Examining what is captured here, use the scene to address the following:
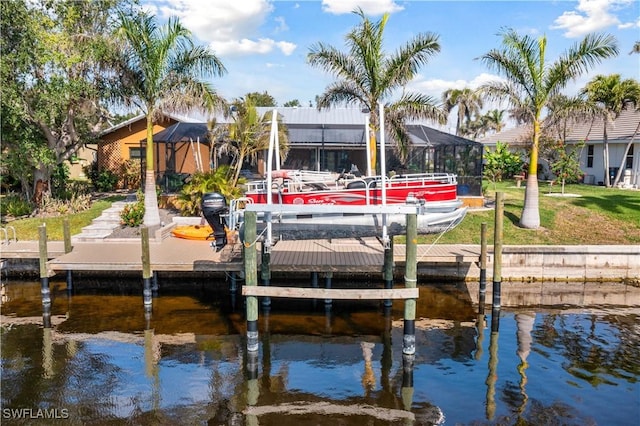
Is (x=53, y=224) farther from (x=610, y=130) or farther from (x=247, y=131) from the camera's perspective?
(x=610, y=130)

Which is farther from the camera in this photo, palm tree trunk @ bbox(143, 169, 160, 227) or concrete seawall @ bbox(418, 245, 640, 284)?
palm tree trunk @ bbox(143, 169, 160, 227)

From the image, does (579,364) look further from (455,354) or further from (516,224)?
(516,224)

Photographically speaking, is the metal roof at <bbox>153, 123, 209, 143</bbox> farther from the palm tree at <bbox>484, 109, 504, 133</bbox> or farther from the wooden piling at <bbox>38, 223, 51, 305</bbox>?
the palm tree at <bbox>484, 109, 504, 133</bbox>

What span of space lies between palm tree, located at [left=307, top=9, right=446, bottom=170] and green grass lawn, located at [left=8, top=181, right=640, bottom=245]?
4.07 metres

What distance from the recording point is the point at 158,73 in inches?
699

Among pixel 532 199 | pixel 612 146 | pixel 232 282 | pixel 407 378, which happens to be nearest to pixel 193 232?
pixel 232 282

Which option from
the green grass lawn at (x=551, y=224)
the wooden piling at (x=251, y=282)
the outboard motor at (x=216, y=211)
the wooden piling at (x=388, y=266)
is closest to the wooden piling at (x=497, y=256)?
the wooden piling at (x=388, y=266)

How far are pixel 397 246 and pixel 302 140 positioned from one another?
1002 cm

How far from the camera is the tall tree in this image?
18.8 meters

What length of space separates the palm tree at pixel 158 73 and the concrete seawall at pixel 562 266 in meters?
9.48

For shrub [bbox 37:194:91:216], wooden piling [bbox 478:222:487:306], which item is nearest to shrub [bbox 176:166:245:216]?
shrub [bbox 37:194:91:216]

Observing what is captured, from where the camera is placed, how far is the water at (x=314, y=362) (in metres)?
9.15

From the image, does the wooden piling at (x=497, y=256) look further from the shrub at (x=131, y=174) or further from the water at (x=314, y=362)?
the shrub at (x=131, y=174)

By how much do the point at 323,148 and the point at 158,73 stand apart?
929 centimetres
